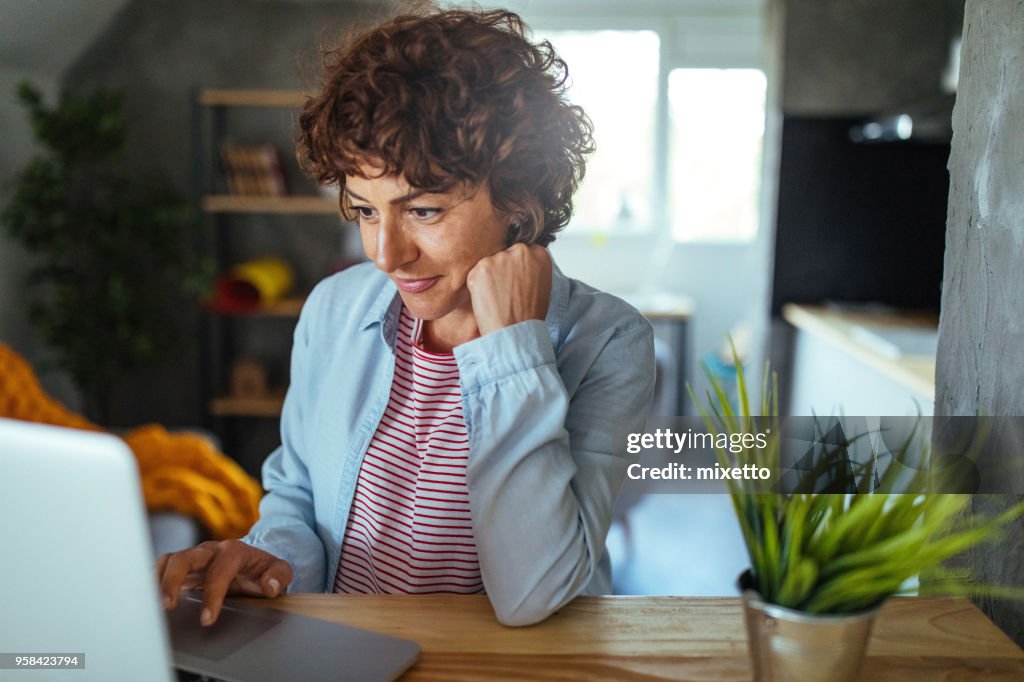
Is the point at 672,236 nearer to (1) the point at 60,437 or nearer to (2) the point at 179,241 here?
(1) the point at 60,437

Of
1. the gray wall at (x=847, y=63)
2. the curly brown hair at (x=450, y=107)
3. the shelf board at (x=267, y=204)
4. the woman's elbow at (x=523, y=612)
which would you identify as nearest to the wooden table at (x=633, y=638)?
the woman's elbow at (x=523, y=612)

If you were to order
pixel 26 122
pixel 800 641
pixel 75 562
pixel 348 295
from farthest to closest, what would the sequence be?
pixel 26 122, pixel 348 295, pixel 800 641, pixel 75 562

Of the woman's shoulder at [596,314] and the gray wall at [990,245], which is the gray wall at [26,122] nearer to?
the woman's shoulder at [596,314]

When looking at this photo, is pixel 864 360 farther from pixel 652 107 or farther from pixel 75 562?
pixel 75 562

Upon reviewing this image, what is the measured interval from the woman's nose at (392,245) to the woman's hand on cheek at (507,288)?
6 cm

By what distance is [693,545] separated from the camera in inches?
94.9

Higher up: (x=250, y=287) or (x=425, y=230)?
(x=425, y=230)

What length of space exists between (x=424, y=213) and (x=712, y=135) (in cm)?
60

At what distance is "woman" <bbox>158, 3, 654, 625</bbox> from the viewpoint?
2.43 feet

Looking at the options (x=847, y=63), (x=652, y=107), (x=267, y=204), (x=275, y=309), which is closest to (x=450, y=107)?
(x=652, y=107)

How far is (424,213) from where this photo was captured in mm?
774

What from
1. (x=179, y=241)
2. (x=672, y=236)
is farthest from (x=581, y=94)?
(x=179, y=241)

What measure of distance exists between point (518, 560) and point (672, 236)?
1330 mm

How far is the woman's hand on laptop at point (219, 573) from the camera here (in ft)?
2.32
